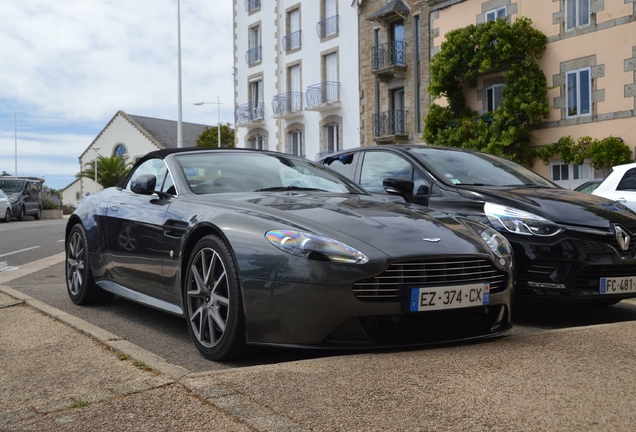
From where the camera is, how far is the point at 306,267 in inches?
141

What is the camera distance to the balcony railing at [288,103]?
1352 inches

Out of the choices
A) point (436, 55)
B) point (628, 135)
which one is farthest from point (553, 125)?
point (436, 55)

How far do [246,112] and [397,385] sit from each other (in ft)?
117

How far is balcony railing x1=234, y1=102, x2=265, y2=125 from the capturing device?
37.1 meters

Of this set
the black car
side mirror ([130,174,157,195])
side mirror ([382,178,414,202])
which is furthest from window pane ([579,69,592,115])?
side mirror ([130,174,157,195])

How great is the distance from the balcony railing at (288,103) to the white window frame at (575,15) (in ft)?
49.5

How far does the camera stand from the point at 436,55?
24531 millimetres

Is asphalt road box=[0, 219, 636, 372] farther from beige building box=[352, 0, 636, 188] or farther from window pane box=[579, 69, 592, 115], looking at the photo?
window pane box=[579, 69, 592, 115]

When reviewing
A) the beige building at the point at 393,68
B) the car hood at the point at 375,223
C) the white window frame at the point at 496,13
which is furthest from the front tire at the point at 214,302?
the beige building at the point at 393,68

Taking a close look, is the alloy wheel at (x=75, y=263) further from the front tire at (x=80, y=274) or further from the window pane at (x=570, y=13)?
the window pane at (x=570, y=13)

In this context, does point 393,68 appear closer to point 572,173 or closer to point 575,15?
point 575,15

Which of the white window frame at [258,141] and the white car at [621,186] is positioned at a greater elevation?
the white window frame at [258,141]

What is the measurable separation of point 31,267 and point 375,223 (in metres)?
7.27

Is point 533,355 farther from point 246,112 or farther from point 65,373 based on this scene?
point 246,112
